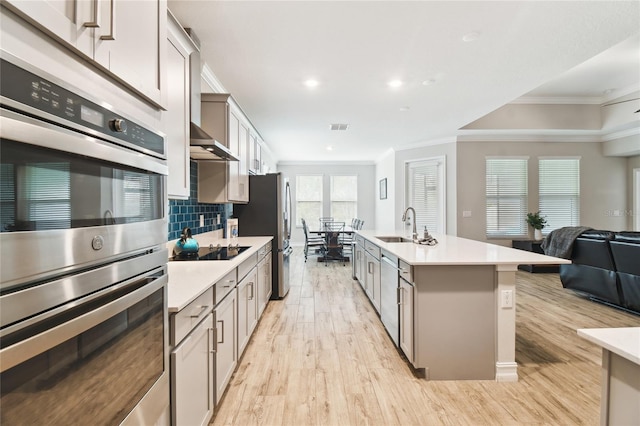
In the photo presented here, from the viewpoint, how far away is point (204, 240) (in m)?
3.15

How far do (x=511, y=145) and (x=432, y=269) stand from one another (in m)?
5.41

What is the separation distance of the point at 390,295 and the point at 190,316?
6.09 ft

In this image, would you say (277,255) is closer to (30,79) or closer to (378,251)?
(378,251)

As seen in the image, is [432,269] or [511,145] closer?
[432,269]

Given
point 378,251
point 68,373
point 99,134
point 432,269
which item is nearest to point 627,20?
point 432,269

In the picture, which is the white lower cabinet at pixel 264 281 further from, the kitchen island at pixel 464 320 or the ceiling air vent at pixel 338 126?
the ceiling air vent at pixel 338 126

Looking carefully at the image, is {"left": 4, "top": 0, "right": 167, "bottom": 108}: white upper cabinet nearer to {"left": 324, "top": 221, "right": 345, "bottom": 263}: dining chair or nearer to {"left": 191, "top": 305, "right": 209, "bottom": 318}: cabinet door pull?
{"left": 191, "top": 305, "right": 209, "bottom": 318}: cabinet door pull

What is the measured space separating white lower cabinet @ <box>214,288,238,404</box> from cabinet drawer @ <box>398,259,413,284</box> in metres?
1.28

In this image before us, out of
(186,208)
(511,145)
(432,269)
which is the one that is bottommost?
(432,269)

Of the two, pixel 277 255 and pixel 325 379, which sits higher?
pixel 277 255

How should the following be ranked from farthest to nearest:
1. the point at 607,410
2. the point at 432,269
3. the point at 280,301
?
the point at 280,301, the point at 432,269, the point at 607,410

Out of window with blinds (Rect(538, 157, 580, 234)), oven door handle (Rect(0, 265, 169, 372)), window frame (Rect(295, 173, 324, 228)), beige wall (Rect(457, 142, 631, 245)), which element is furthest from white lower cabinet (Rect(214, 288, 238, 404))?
window frame (Rect(295, 173, 324, 228))

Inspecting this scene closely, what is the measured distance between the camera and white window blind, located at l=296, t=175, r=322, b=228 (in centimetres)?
912

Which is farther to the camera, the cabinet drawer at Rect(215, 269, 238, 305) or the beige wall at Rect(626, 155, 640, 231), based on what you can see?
the beige wall at Rect(626, 155, 640, 231)
